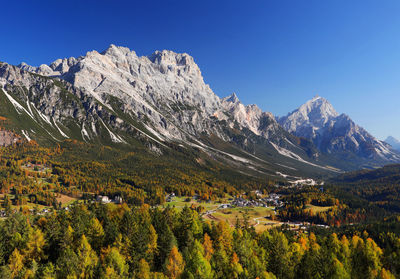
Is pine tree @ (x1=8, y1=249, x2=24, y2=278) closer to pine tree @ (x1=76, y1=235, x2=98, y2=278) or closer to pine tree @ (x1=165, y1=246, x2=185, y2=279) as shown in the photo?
pine tree @ (x1=76, y1=235, x2=98, y2=278)

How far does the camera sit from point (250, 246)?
6812 centimetres

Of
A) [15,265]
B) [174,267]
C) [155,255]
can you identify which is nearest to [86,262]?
[15,265]

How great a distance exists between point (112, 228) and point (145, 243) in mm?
14425

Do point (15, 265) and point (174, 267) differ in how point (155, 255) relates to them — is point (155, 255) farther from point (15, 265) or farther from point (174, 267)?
point (15, 265)

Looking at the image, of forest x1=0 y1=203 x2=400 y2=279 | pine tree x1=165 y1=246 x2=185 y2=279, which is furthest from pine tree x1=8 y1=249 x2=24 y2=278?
pine tree x1=165 y1=246 x2=185 y2=279

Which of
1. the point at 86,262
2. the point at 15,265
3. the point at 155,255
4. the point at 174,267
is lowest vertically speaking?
the point at 155,255

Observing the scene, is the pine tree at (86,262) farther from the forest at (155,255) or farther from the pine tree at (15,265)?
the pine tree at (15,265)

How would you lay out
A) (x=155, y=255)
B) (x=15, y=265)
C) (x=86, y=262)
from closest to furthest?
1. (x=86, y=262)
2. (x=15, y=265)
3. (x=155, y=255)

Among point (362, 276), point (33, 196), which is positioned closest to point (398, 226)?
point (362, 276)

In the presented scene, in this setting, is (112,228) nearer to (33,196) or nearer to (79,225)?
(79,225)

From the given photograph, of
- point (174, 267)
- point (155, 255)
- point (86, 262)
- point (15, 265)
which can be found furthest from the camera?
point (155, 255)

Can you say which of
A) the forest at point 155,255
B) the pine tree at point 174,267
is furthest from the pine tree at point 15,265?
the pine tree at point 174,267

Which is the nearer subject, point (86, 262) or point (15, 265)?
point (86, 262)

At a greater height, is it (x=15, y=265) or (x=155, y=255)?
(x=15, y=265)
